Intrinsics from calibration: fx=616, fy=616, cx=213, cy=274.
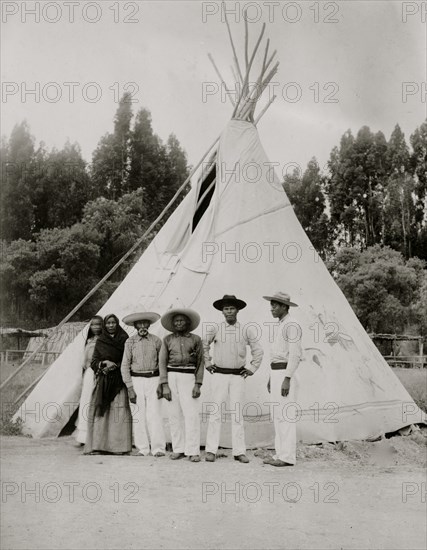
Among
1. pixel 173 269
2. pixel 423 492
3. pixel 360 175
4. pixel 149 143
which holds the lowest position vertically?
pixel 423 492

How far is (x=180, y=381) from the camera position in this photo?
5.57 meters

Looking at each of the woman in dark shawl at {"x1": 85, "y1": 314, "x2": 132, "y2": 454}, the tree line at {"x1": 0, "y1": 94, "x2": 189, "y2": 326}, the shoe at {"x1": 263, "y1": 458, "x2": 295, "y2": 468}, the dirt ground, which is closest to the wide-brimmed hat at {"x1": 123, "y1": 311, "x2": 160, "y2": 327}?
the woman in dark shawl at {"x1": 85, "y1": 314, "x2": 132, "y2": 454}

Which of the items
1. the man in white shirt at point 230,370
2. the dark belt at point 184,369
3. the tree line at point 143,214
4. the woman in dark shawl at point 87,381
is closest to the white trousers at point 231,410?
the man in white shirt at point 230,370

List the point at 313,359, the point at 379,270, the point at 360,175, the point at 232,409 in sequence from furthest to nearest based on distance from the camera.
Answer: the point at 360,175, the point at 379,270, the point at 313,359, the point at 232,409

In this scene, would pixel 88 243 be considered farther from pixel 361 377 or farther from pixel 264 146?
pixel 361 377

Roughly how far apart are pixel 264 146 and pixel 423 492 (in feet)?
15.8

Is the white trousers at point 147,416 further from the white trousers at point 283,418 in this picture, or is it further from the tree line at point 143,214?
the tree line at point 143,214

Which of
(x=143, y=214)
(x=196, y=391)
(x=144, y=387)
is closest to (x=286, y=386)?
(x=196, y=391)

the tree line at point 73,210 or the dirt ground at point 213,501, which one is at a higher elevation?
the tree line at point 73,210

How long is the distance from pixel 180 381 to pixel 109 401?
801 millimetres

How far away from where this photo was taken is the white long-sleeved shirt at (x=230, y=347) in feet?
17.8

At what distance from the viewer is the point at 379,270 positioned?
1631 centimetres

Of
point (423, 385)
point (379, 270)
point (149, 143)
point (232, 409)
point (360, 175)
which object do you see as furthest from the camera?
point (149, 143)

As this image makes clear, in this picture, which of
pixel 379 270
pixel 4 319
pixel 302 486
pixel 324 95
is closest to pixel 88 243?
pixel 4 319
